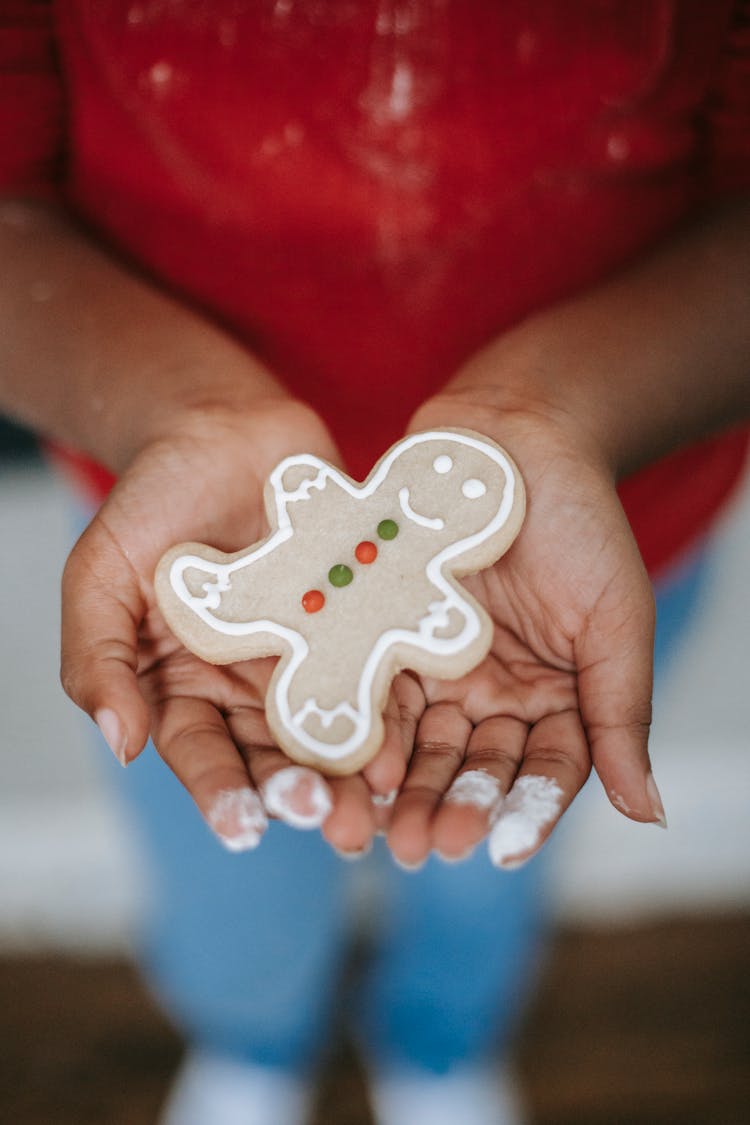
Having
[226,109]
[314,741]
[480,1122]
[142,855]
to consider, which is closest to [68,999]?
[142,855]

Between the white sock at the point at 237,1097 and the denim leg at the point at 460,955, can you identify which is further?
the white sock at the point at 237,1097

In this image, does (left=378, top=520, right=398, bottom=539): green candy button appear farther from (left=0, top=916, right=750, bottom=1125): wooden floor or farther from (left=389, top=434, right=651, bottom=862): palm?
(left=0, top=916, right=750, bottom=1125): wooden floor

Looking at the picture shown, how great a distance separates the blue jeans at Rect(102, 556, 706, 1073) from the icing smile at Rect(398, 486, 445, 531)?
382 millimetres

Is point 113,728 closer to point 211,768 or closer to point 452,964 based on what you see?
point 211,768

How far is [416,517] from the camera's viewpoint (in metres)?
0.97

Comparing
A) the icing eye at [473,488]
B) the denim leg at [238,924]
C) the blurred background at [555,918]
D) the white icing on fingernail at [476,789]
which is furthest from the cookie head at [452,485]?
the blurred background at [555,918]

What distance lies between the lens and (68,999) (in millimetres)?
1753

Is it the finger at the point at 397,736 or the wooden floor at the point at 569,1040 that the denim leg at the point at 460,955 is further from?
the finger at the point at 397,736

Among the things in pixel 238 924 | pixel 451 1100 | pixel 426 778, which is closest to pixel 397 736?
pixel 426 778

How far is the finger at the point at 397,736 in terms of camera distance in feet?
2.76

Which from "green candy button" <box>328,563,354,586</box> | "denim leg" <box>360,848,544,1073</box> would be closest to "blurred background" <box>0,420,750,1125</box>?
"denim leg" <box>360,848,544,1073</box>

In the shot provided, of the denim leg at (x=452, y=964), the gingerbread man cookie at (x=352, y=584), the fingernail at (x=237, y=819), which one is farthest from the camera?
the denim leg at (x=452, y=964)

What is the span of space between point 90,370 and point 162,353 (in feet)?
0.25

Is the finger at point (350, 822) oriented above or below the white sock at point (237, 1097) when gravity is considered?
above
